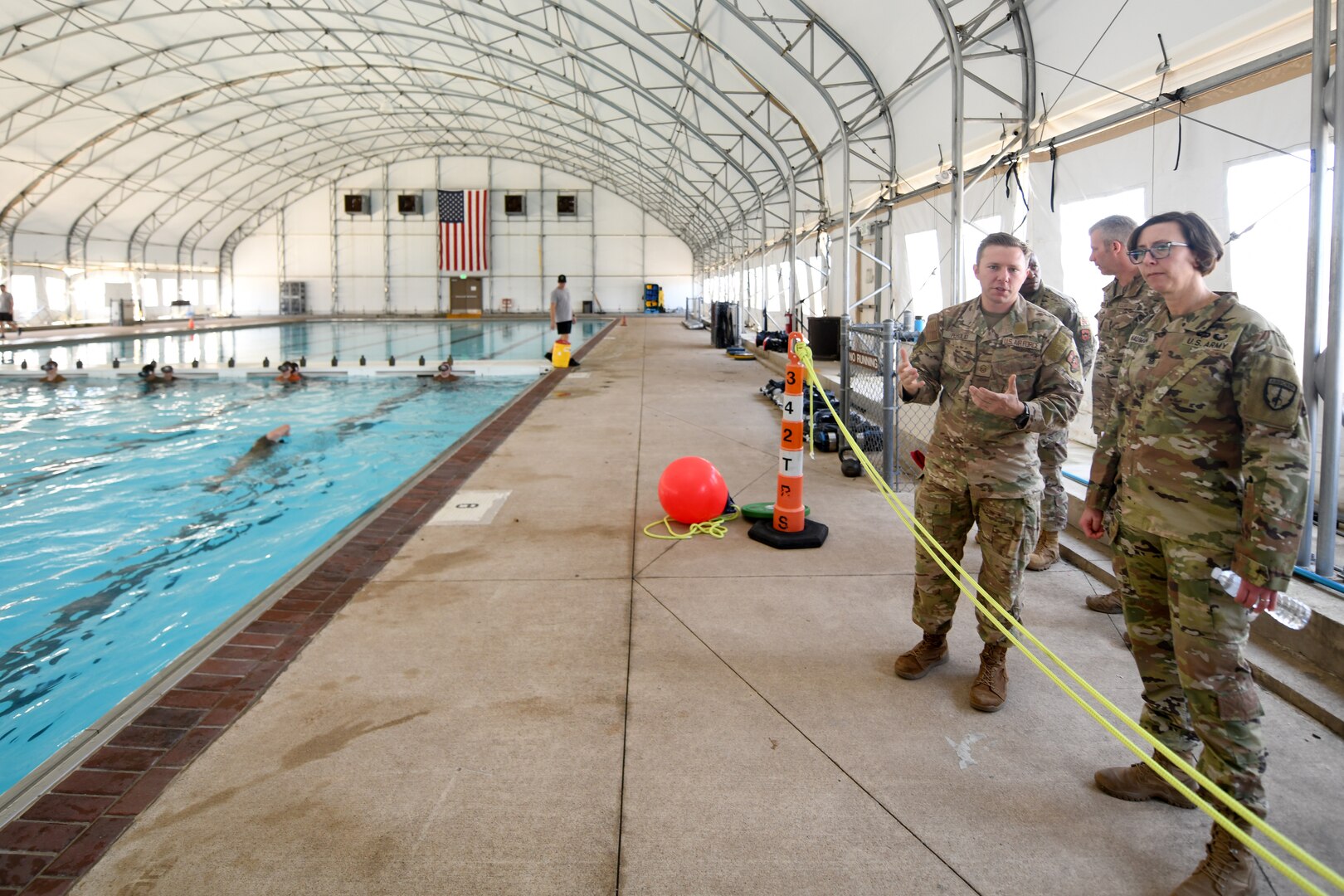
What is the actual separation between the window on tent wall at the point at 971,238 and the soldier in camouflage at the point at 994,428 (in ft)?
20.0

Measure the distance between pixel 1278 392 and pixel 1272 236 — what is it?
4124mm

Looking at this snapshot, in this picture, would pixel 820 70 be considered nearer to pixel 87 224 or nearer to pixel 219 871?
pixel 219 871

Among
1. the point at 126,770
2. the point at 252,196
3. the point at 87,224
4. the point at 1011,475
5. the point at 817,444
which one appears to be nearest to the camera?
the point at 126,770

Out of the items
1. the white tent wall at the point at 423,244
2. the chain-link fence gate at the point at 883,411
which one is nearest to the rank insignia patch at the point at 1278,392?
the chain-link fence gate at the point at 883,411

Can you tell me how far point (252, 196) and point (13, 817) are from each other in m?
47.2

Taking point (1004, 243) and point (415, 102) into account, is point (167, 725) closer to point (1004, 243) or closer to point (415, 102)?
point (1004, 243)

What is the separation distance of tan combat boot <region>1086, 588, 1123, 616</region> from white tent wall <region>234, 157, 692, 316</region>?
1752 inches

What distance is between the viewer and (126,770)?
9.17 feet

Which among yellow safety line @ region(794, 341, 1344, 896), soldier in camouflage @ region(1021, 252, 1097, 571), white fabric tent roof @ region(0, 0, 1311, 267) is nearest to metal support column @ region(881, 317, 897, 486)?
yellow safety line @ region(794, 341, 1344, 896)

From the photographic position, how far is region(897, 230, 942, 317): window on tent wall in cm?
1211

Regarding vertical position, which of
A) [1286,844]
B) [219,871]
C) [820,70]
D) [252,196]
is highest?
[252,196]

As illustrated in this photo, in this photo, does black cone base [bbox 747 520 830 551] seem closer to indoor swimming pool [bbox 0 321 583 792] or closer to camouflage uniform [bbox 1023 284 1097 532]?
camouflage uniform [bbox 1023 284 1097 532]

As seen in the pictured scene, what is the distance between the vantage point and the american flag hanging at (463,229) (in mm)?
44375

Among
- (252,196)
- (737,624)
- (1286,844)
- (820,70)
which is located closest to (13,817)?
(737,624)
